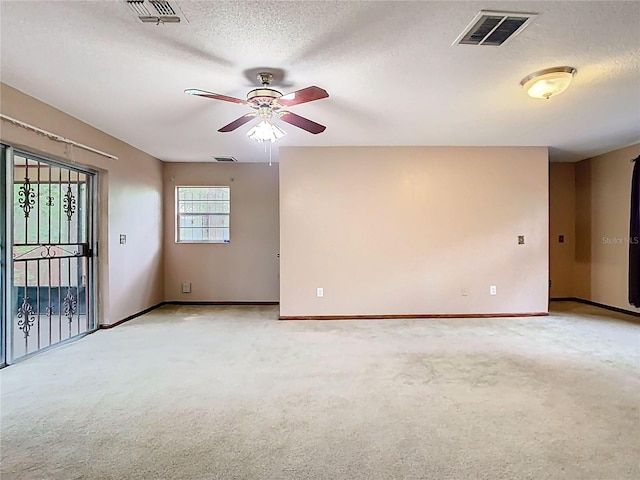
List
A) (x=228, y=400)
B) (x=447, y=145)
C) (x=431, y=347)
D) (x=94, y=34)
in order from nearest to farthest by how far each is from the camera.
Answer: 1. (x=94, y=34)
2. (x=228, y=400)
3. (x=431, y=347)
4. (x=447, y=145)

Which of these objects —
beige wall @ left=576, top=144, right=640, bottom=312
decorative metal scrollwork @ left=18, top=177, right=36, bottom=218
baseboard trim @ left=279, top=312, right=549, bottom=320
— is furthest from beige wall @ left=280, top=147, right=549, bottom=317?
decorative metal scrollwork @ left=18, top=177, right=36, bottom=218

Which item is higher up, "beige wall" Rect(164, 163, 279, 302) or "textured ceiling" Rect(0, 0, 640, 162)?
"textured ceiling" Rect(0, 0, 640, 162)

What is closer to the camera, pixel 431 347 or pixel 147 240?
pixel 431 347

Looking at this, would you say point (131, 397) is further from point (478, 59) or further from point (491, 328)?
point (491, 328)

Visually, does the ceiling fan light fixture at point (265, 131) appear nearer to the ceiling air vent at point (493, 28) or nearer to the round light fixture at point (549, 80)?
the ceiling air vent at point (493, 28)

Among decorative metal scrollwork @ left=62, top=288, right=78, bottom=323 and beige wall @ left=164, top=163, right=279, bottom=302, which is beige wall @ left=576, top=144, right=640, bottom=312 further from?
decorative metal scrollwork @ left=62, top=288, right=78, bottom=323

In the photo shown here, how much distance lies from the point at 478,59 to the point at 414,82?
53cm

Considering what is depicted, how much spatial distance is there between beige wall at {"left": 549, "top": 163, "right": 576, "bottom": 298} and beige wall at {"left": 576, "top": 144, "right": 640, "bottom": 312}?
0.34 ft

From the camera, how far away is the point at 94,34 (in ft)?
7.70

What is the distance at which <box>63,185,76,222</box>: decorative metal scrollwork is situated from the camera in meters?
4.20

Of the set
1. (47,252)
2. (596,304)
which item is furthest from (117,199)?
(596,304)

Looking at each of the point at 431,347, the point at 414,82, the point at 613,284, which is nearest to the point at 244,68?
the point at 414,82

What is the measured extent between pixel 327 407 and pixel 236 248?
442cm

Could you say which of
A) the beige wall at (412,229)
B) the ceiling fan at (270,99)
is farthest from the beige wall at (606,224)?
the ceiling fan at (270,99)
